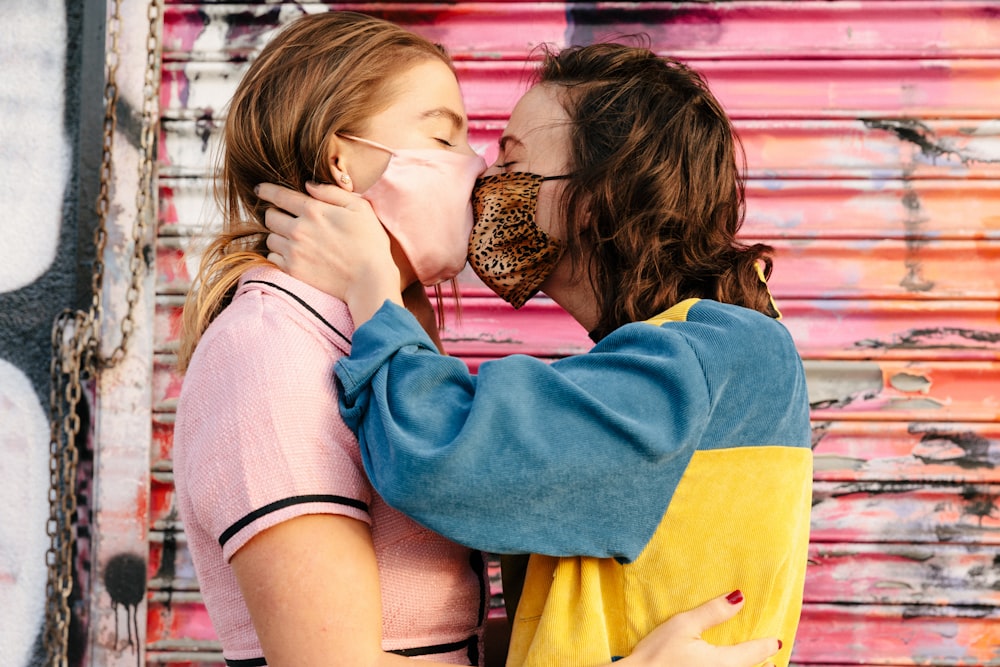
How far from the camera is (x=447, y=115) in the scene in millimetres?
2010

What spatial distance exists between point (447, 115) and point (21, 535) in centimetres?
264

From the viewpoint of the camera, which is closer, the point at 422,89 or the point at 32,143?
the point at 422,89

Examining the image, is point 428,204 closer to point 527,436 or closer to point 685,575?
point 527,436

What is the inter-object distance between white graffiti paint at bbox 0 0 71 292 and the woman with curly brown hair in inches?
78.9

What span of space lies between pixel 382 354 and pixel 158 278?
2321 millimetres

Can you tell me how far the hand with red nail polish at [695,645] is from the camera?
1514mm

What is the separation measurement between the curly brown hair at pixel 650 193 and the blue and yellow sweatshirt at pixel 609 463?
234 millimetres

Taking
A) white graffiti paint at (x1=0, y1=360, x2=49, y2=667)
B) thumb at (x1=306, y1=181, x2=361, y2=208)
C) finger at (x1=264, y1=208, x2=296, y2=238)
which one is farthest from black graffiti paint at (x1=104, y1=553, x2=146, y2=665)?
thumb at (x1=306, y1=181, x2=361, y2=208)

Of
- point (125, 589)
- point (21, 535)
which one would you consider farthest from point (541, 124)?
point (21, 535)

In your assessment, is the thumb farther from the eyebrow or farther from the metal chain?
the metal chain

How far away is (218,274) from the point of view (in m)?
1.91

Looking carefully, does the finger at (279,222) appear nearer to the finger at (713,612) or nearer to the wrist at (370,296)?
the wrist at (370,296)

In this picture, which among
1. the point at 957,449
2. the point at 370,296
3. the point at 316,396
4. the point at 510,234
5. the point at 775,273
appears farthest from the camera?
the point at 775,273

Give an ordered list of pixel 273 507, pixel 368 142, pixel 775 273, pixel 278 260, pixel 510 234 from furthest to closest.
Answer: pixel 775 273
pixel 510 234
pixel 368 142
pixel 278 260
pixel 273 507
